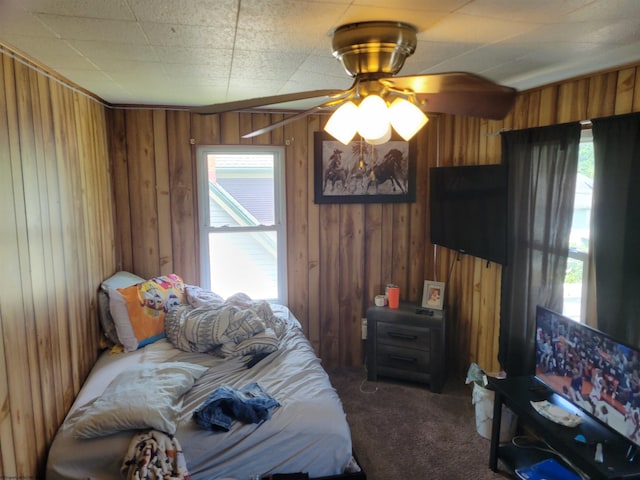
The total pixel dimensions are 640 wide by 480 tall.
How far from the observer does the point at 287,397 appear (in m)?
2.36

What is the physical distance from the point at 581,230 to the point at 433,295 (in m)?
1.44

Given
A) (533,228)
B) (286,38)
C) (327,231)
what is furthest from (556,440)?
(327,231)

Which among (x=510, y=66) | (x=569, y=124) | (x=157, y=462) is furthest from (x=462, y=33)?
(x=157, y=462)

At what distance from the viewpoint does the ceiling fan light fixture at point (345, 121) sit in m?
1.56

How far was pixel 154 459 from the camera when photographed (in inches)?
72.9

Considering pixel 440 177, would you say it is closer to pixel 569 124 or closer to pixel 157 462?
pixel 569 124

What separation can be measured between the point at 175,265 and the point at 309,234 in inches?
44.2

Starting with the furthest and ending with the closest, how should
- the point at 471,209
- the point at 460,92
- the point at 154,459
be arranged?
the point at 471,209 < the point at 154,459 < the point at 460,92

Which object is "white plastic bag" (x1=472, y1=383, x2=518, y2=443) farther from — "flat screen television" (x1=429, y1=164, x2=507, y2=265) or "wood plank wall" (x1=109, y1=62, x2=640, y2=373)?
"flat screen television" (x1=429, y1=164, x2=507, y2=265)

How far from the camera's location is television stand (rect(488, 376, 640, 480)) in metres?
1.92

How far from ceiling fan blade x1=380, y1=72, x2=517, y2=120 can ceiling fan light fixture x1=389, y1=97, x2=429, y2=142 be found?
7cm

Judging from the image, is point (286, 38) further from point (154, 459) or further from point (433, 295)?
point (433, 295)

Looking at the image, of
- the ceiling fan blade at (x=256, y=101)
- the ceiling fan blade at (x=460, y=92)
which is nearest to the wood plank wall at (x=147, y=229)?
the ceiling fan blade at (x=256, y=101)

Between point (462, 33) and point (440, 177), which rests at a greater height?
point (462, 33)
